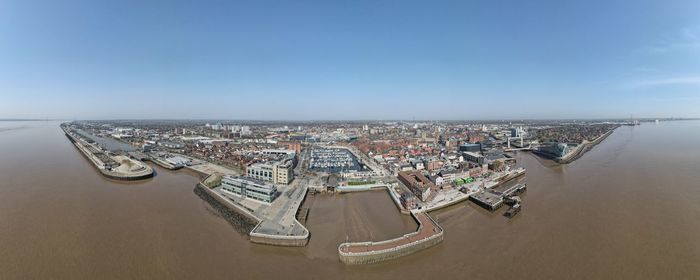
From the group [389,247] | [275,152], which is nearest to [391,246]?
[389,247]

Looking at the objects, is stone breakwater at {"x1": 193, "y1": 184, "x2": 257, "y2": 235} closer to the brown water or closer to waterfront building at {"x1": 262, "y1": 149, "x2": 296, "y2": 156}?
the brown water

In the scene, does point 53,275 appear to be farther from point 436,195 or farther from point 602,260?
point 602,260

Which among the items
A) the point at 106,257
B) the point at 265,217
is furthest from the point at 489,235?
the point at 106,257

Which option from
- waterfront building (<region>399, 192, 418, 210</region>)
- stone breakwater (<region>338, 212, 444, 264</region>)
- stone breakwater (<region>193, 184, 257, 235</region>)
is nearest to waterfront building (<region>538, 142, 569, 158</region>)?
waterfront building (<region>399, 192, 418, 210</region>)

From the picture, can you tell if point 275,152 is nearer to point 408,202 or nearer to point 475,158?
point 475,158

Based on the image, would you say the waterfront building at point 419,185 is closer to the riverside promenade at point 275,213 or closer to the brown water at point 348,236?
the brown water at point 348,236
